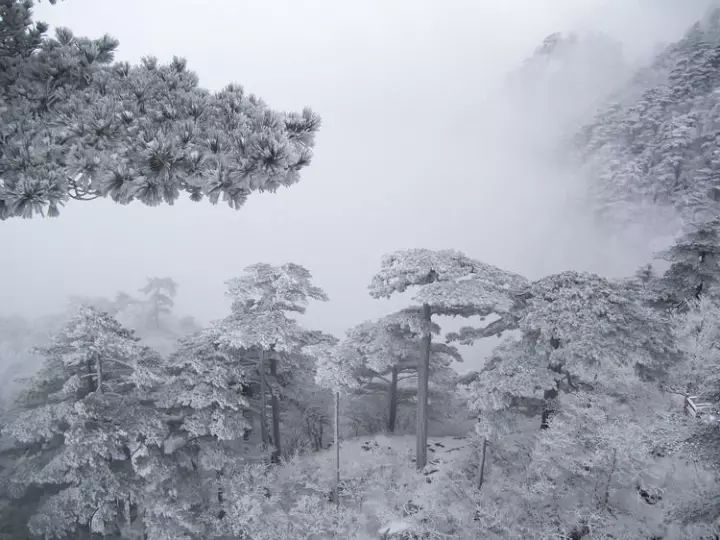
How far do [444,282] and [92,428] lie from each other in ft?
40.4

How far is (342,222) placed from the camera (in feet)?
543

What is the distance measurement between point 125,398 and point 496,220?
89.8 meters

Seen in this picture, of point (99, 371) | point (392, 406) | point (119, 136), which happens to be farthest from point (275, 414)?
point (119, 136)

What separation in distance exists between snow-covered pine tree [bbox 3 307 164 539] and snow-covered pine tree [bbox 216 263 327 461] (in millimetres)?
3163

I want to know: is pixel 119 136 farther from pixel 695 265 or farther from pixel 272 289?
pixel 695 265

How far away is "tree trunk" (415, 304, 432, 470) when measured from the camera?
46.1ft

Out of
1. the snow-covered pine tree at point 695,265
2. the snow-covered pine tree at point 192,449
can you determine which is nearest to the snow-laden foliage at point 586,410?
the snow-covered pine tree at point 695,265

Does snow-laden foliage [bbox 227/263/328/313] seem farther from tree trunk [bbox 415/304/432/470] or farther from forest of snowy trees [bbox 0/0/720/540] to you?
tree trunk [bbox 415/304/432/470]

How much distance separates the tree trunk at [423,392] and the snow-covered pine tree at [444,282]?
0.05 m

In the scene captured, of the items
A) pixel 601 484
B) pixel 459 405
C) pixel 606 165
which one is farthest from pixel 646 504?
pixel 606 165

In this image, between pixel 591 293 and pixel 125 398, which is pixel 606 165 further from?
pixel 125 398

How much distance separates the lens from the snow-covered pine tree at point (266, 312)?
46.1ft

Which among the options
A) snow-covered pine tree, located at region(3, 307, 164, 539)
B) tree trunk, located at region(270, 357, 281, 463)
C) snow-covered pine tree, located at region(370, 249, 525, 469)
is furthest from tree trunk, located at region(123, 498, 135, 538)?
snow-covered pine tree, located at region(370, 249, 525, 469)

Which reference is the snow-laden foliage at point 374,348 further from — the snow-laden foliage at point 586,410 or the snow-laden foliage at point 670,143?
the snow-laden foliage at point 670,143
